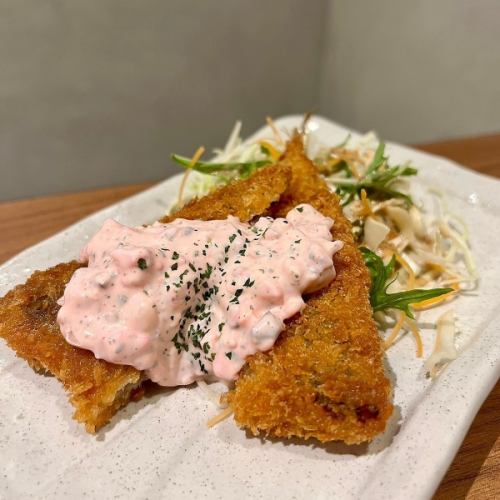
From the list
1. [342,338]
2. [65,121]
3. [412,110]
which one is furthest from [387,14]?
[342,338]

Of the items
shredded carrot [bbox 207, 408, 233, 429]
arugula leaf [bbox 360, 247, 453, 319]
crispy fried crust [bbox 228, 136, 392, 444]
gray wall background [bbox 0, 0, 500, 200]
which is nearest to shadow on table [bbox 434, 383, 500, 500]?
crispy fried crust [bbox 228, 136, 392, 444]

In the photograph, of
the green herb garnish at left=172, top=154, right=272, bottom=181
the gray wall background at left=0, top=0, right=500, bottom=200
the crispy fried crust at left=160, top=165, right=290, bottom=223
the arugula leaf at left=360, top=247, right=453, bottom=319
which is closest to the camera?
the arugula leaf at left=360, top=247, right=453, bottom=319

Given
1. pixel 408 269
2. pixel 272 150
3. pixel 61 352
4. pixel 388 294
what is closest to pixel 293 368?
pixel 388 294

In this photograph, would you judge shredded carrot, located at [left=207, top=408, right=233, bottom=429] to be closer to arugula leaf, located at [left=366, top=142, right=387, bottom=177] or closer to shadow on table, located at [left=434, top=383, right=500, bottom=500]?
shadow on table, located at [left=434, top=383, right=500, bottom=500]

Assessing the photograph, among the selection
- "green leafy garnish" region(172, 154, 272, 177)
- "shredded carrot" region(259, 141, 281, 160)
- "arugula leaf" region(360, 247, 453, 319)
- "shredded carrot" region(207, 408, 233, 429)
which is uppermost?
"shredded carrot" region(259, 141, 281, 160)

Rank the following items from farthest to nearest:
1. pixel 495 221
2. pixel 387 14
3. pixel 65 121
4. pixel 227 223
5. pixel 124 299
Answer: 1. pixel 387 14
2. pixel 65 121
3. pixel 495 221
4. pixel 227 223
5. pixel 124 299

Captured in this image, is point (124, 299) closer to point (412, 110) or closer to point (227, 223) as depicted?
point (227, 223)

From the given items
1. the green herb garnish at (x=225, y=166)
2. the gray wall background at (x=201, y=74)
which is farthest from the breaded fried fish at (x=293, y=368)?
the gray wall background at (x=201, y=74)

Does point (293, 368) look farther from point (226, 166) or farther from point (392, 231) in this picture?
point (226, 166)
